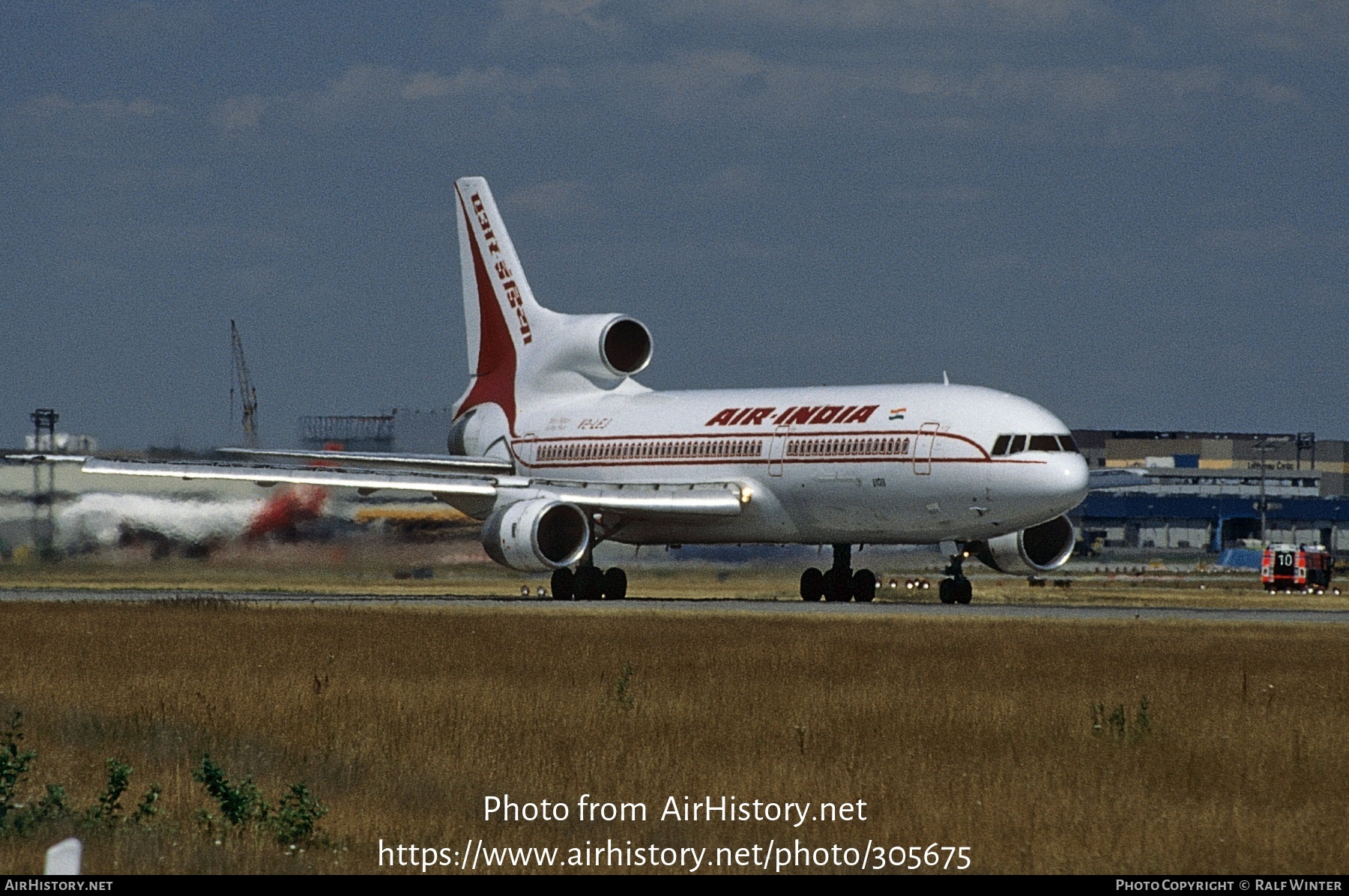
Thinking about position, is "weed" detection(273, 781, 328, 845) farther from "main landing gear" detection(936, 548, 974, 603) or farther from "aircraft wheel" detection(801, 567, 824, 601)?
"aircraft wheel" detection(801, 567, 824, 601)

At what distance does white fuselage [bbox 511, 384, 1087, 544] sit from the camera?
40.3 meters

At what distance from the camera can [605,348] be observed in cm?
5162

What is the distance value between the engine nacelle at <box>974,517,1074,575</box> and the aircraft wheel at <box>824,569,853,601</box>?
10.2 feet

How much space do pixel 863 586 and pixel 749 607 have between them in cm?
639

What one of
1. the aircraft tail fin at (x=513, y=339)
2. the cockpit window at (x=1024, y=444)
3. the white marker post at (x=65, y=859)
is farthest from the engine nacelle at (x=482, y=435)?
the white marker post at (x=65, y=859)

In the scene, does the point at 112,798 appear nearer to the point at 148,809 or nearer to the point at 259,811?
the point at 148,809

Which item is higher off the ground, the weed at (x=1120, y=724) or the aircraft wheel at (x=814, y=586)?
the aircraft wheel at (x=814, y=586)

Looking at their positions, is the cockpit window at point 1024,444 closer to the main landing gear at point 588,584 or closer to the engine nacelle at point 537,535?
the main landing gear at point 588,584

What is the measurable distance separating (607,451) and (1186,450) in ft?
479

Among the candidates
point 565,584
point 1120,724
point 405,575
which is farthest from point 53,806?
point 405,575

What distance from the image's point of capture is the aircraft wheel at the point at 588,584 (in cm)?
4534

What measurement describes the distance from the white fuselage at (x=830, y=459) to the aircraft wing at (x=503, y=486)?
35 centimetres

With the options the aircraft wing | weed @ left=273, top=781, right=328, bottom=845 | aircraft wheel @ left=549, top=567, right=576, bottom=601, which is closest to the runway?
aircraft wheel @ left=549, top=567, right=576, bottom=601

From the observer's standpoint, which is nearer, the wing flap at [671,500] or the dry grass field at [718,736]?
the dry grass field at [718,736]
